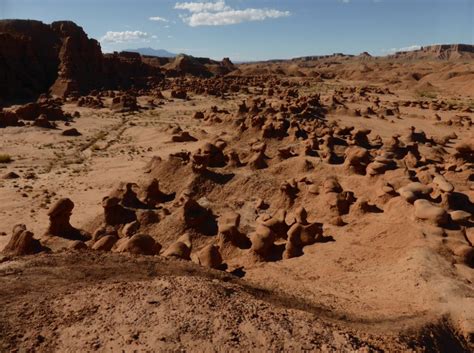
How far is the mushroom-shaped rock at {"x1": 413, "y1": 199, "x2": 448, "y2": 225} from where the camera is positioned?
10648mm

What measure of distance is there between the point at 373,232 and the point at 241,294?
5.55 meters

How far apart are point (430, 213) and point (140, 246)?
7.20 metres

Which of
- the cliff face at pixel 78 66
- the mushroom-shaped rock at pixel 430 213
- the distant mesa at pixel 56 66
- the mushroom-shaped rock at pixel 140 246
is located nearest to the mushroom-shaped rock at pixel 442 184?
the mushroom-shaped rock at pixel 430 213

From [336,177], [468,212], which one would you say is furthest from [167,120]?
[468,212]

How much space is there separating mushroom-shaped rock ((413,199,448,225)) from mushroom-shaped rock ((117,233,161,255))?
22.0 ft

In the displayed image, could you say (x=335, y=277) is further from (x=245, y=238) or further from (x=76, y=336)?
(x=76, y=336)

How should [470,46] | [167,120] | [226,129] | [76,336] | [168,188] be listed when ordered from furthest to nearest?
[470,46] → [167,120] → [226,129] → [168,188] → [76,336]

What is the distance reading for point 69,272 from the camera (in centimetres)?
725

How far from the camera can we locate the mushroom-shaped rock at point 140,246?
9.68m

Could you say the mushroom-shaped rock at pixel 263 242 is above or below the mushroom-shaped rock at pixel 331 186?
below

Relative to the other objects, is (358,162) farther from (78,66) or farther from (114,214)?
(78,66)

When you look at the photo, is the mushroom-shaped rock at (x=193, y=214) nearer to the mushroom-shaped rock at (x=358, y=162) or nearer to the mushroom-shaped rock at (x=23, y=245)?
the mushroom-shaped rock at (x=23, y=245)

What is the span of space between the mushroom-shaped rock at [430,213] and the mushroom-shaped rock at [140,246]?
22.0 feet

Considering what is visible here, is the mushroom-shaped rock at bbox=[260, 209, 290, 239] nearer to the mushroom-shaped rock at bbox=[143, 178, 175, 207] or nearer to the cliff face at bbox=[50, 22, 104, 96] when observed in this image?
the mushroom-shaped rock at bbox=[143, 178, 175, 207]
